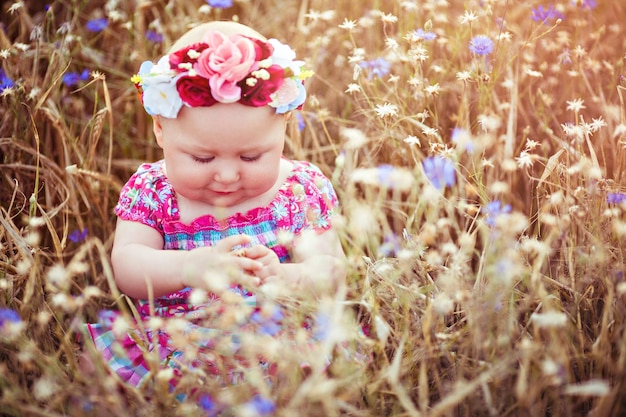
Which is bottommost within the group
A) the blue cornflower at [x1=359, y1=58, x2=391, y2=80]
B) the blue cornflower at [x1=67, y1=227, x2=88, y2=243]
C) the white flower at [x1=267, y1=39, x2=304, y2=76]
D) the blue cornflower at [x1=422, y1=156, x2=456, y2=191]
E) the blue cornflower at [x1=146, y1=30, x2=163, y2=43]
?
the blue cornflower at [x1=67, y1=227, x2=88, y2=243]

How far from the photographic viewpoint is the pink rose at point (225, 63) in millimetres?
1468

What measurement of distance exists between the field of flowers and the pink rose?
0.98 feet

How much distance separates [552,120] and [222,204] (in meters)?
1.34

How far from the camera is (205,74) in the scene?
147 cm

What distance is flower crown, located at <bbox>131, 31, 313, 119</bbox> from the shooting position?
1.48 metres

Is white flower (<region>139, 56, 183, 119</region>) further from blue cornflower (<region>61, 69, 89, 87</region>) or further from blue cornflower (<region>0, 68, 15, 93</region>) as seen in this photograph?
blue cornflower (<region>61, 69, 89, 87</region>)

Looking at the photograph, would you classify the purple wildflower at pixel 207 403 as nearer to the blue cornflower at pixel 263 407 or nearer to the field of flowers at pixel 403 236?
the field of flowers at pixel 403 236

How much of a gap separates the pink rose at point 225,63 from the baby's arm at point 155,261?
331 millimetres

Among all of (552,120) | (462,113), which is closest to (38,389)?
(462,113)

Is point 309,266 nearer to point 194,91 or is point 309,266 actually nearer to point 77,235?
point 194,91

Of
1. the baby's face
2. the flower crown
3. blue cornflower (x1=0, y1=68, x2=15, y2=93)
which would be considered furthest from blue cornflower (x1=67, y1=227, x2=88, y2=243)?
the flower crown

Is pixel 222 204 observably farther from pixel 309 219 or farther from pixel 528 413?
pixel 528 413

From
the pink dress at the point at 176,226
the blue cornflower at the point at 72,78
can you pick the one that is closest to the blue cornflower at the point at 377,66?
the pink dress at the point at 176,226

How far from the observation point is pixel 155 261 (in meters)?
1.62
